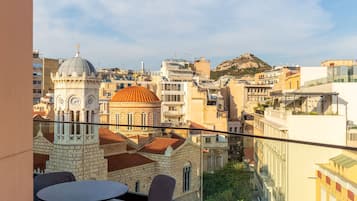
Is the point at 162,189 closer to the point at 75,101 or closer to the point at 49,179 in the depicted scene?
the point at 49,179

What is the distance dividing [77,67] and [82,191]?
1780 cm

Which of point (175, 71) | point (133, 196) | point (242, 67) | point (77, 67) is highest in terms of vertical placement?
point (242, 67)

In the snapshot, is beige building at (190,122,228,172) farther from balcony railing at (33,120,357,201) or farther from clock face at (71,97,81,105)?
clock face at (71,97,81,105)

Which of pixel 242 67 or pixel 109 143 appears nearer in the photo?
pixel 109 143

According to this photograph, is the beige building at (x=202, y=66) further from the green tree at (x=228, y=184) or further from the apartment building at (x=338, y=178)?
the apartment building at (x=338, y=178)

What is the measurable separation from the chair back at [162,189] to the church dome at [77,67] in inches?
686

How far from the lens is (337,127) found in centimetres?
1920

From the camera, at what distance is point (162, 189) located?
9.26 ft

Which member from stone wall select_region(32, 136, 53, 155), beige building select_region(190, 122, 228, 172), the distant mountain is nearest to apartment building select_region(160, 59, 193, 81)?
the distant mountain

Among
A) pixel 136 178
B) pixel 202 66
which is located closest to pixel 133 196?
pixel 136 178

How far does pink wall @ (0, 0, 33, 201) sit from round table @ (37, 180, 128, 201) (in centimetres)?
67

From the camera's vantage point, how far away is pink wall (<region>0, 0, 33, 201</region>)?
5.71 ft

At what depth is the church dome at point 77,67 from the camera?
19.6 m

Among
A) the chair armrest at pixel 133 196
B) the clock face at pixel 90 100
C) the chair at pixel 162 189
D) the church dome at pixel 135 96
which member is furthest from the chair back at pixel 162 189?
the church dome at pixel 135 96
